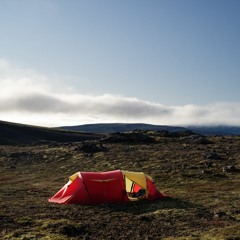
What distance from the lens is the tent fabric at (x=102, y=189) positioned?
34.1m

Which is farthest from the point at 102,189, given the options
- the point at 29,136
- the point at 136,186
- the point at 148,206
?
the point at 29,136

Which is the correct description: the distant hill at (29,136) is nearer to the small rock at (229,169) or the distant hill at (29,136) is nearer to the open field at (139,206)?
the open field at (139,206)

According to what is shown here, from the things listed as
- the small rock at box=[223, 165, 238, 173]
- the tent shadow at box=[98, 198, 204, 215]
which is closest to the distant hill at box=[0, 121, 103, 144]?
the small rock at box=[223, 165, 238, 173]

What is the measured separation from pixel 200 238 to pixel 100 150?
59195 millimetres

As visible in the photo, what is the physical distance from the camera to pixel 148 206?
3231cm

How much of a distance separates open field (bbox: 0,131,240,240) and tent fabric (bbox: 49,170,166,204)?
4.70ft

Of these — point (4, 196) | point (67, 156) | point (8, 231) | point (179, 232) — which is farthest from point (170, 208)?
point (67, 156)

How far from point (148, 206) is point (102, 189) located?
15.7 ft

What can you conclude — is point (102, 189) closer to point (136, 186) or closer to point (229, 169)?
point (136, 186)

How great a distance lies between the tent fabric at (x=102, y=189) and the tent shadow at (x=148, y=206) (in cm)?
129

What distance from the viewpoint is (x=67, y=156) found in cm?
7531

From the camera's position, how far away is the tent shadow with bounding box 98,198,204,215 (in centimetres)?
3088

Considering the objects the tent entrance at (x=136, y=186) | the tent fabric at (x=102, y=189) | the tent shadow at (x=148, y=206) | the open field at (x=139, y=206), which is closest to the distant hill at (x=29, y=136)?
the open field at (x=139, y=206)

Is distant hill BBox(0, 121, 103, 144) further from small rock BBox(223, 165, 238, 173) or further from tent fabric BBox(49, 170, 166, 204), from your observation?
tent fabric BBox(49, 170, 166, 204)
